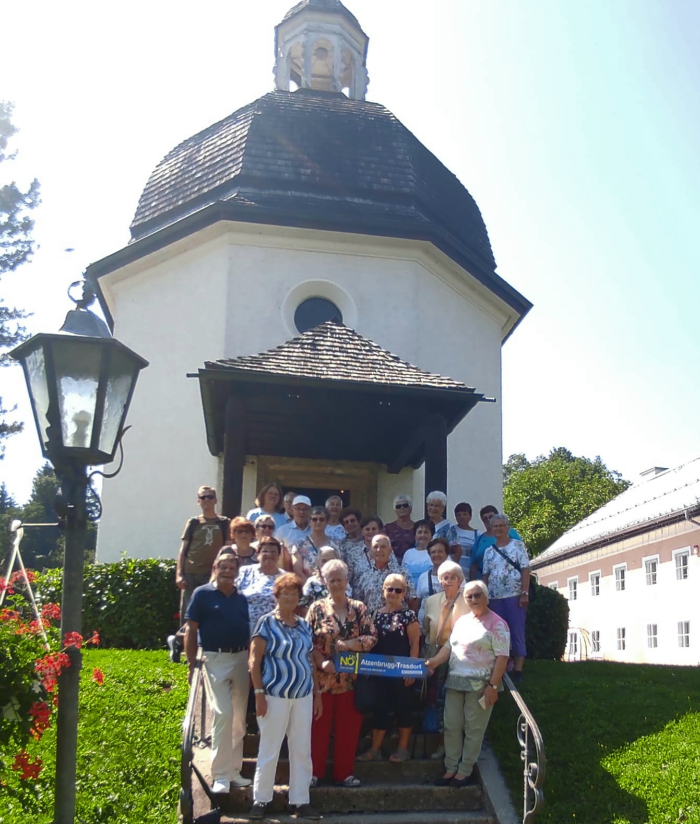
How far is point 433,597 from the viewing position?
6.58 metres

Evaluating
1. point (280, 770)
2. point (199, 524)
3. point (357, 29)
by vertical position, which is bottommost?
point (280, 770)

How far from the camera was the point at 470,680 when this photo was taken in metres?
6.00

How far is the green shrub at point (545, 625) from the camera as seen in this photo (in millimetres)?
10859

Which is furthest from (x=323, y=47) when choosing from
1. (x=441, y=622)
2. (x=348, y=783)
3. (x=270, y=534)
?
(x=348, y=783)

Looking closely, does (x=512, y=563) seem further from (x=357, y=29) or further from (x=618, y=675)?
(x=357, y=29)

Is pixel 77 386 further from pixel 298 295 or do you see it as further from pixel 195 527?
pixel 298 295

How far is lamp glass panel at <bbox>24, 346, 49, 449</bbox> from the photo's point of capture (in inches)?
165

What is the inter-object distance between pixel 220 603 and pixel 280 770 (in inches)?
52.1

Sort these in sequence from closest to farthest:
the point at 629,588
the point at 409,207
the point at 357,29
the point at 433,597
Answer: the point at 433,597
the point at 409,207
the point at 357,29
the point at 629,588

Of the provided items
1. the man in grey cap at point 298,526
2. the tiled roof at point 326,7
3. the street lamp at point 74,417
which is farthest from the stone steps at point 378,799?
the tiled roof at point 326,7

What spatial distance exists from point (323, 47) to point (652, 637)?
18.9 meters

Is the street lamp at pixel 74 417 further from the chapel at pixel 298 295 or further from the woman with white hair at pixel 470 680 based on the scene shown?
the chapel at pixel 298 295

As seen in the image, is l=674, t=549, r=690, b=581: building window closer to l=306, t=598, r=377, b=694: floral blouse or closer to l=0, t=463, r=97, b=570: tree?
l=306, t=598, r=377, b=694: floral blouse

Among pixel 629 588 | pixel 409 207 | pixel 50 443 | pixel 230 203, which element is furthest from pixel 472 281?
pixel 629 588
